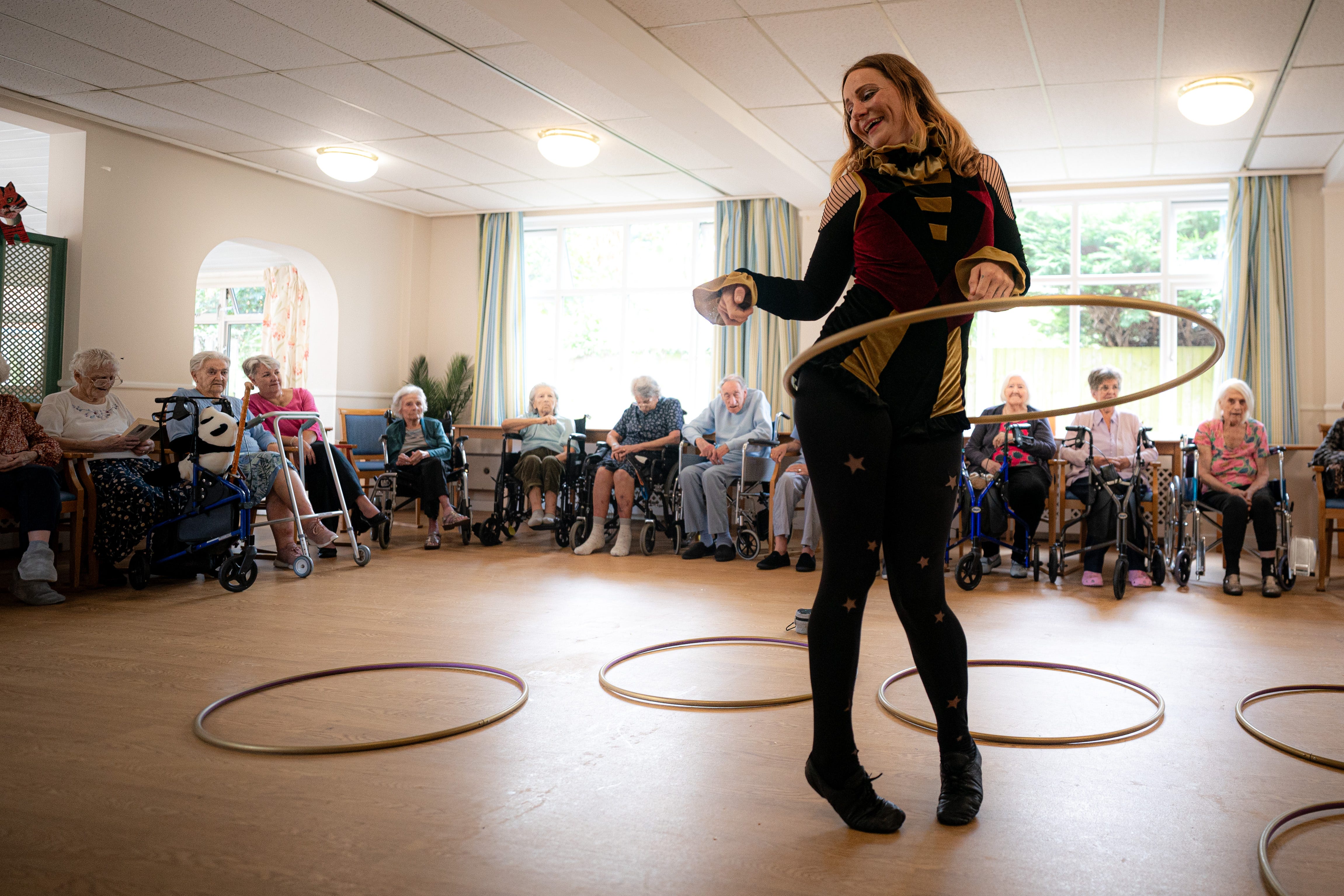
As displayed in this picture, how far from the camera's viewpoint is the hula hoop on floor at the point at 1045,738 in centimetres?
218

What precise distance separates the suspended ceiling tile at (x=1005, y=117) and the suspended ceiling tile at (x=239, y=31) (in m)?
3.49

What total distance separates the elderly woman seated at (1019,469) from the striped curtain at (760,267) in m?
2.26

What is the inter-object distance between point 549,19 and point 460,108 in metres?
1.69

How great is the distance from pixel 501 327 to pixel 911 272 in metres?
7.13

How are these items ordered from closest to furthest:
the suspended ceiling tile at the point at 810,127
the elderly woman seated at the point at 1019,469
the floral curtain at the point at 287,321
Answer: the elderly woman seated at the point at 1019,469, the suspended ceiling tile at the point at 810,127, the floral curtain at the point at 287,321

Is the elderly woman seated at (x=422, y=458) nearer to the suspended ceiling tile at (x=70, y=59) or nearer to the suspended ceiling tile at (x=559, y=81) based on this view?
the suspended ceiling tile at (x=559, y=81)

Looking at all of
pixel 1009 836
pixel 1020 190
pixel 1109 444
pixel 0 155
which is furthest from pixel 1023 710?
pixel 0 155

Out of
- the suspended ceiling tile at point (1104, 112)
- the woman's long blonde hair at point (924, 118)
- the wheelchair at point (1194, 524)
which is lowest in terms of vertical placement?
the wheelchair at point (1194, 524)

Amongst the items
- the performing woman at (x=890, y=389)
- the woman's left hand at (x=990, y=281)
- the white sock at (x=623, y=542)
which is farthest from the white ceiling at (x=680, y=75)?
the woman's left hand at (x=990, y=281)

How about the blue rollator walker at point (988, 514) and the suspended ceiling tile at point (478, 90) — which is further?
the suspended ceiling tile at point (478, 90)

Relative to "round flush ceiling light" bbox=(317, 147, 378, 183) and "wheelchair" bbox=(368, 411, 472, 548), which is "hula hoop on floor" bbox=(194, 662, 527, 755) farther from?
"round flush ceiling light" bbox=(317, 147, 378, 183)

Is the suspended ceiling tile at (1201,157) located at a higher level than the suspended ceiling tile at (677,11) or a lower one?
higher

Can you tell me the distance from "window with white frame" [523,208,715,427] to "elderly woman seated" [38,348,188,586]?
4133mm

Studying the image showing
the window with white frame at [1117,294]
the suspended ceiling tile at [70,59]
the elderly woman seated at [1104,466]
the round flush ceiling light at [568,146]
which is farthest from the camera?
the window with white frame at [1117,294]
